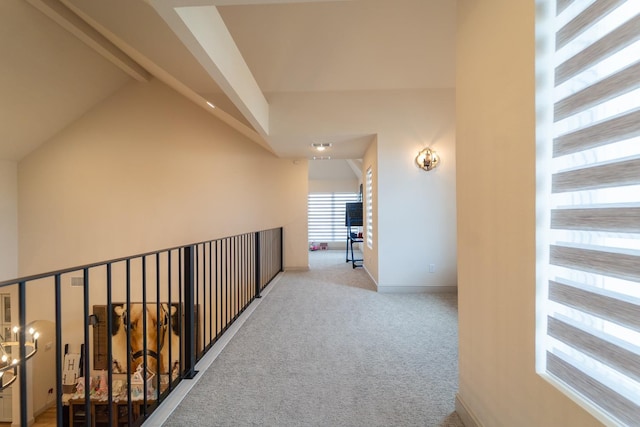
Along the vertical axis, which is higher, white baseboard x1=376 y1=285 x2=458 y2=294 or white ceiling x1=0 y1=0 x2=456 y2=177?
white ceiling x1=0 y1=0 x2=456 y2=177

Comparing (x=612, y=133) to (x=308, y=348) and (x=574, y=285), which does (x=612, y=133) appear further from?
Answer: (x=308, y=348)

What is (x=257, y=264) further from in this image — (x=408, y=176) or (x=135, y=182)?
(x=135, y=182)

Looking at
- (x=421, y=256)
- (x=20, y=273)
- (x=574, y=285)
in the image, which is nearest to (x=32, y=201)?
(x=20, y=273)

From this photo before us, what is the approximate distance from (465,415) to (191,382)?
1.54 meters

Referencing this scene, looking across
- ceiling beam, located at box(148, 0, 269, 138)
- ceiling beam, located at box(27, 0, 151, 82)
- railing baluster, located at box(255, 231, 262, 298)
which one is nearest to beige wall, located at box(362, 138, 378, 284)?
railing baluster, located at box(255, 231, 262, 298)

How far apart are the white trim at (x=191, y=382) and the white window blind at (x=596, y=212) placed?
1.72 meters

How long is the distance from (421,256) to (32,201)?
23.3 feet

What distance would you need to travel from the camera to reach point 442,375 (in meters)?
1.83

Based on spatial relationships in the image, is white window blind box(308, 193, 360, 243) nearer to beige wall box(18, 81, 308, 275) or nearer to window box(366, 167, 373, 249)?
beige wall box(18, 81, 308, 275)

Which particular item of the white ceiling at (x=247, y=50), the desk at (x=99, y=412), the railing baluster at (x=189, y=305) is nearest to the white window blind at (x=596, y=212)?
the white ceiling at (x=247, y=50)

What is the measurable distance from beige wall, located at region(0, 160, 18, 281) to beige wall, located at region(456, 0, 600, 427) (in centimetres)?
763

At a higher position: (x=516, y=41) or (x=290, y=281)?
(x=516, y=41)

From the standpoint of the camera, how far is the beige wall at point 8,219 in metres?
5.32

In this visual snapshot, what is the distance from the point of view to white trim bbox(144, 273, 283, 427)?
4.79 ft
